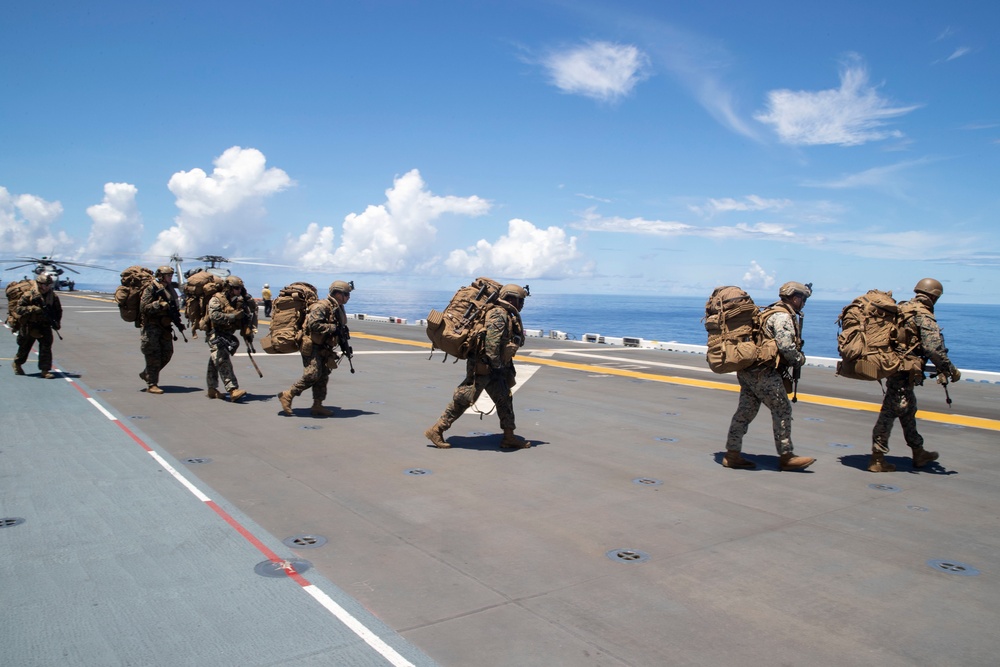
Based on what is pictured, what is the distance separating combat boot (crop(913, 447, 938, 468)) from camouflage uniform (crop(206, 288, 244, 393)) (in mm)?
8902

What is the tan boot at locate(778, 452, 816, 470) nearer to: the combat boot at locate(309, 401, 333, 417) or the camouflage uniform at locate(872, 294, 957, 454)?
the camouflage uniform at locate(872, 294, 957, 454)

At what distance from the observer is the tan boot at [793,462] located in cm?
679

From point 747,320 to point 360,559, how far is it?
446cm

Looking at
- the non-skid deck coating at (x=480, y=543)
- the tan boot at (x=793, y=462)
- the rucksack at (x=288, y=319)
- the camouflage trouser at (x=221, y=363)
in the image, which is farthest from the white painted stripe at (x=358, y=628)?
the camouflage trouser at (x=221, y=363)

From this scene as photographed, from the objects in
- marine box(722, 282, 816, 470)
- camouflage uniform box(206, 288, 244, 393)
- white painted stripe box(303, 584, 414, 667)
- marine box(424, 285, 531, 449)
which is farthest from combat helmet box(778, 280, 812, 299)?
camouflage uniform box(206, 288, 244, 393)

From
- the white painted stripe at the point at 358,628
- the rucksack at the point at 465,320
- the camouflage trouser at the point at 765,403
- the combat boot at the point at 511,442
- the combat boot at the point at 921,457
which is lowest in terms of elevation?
the white painted stripe at the point at 358,628

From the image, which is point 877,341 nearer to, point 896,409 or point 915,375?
point 915,375

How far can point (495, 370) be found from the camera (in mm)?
7516

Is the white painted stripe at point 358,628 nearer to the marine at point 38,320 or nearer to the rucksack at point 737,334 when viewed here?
the rucksack at point 737,334

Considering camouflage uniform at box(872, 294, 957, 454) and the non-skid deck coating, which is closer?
the non-skid deck coating

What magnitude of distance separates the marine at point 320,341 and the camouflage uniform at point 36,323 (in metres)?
5.83

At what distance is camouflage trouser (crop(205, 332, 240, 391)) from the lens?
1017cm

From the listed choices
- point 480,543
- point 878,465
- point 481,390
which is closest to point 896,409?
point 878,465

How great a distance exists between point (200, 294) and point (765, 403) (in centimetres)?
835
